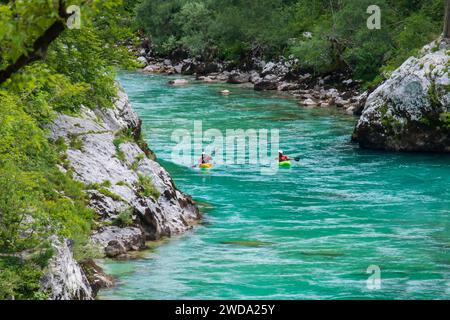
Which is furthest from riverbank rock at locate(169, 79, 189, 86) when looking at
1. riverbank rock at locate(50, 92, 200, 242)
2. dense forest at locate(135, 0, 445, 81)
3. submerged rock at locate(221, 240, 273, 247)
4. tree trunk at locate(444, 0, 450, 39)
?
submerged rock at locate(221, 240, 273, 247)

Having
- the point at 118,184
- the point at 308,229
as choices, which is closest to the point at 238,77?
the point at 308,229

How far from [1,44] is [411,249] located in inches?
623

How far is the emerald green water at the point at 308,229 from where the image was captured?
18.7 m

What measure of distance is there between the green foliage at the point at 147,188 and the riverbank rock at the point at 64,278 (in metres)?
7.31

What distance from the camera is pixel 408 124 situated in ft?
125

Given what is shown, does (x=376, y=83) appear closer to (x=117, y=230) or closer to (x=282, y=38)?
(x=282, y=38)

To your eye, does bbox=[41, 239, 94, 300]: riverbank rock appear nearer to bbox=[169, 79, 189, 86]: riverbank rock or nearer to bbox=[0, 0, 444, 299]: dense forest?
bbox=[0, 0, 444, 299]: dense forest

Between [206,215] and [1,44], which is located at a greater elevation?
[1,44]

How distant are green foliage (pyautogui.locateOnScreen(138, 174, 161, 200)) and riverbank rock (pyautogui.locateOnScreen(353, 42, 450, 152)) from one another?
1746 cm

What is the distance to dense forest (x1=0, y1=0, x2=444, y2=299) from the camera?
28.4ft

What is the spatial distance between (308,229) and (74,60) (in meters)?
8.29

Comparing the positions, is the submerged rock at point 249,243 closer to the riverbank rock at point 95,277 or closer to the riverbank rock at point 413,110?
the riverbank rock at point 95,277
